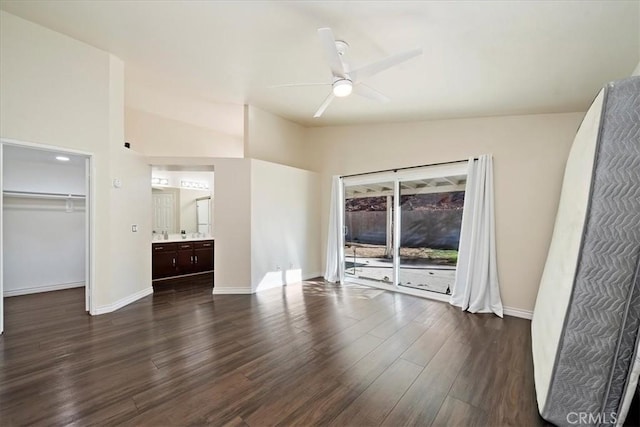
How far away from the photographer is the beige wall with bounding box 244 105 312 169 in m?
4.62

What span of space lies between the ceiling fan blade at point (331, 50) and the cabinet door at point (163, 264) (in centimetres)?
499

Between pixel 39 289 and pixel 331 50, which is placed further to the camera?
pixel 39 289

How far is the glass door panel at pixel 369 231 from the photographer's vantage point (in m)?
4.72

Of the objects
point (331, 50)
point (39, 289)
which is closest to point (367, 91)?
point (331, 50)

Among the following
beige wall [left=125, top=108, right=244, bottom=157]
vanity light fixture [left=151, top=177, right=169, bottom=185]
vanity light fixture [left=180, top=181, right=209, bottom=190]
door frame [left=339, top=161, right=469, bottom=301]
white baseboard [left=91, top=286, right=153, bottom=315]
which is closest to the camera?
white baseboard [left=91, top=286, right=153, bottom=315]

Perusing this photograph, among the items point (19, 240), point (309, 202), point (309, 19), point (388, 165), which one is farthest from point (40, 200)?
point (388, 165)

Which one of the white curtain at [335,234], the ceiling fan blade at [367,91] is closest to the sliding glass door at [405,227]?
the white curtain at [335,234]

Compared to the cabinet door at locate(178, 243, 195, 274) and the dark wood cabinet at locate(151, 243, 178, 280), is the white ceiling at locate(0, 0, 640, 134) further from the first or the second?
the cabinet door at locate(178, 243, 195, 274)

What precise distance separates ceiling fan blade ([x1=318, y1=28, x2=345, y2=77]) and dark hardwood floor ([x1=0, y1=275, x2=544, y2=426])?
2.67 m

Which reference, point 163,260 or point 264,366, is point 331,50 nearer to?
point 264,366

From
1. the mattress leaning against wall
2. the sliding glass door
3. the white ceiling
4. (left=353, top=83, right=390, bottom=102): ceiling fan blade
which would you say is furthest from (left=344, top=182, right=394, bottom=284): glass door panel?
the mattress leaning against wall

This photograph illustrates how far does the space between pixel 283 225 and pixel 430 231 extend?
268 cm

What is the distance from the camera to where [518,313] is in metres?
3.37

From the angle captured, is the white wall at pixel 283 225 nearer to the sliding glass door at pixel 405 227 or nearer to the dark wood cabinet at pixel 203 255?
the sliding glass door at pixel 405 227
